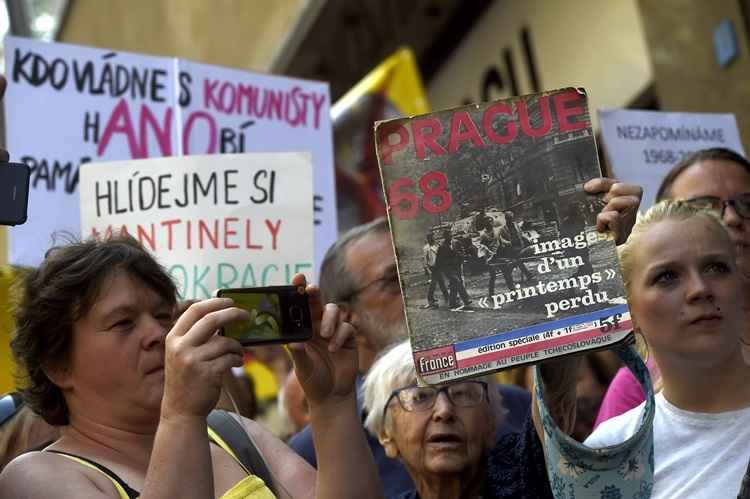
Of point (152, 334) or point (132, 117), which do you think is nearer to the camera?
point (152, 334)

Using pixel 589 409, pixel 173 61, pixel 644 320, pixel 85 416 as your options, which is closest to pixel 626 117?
pixel 589 409

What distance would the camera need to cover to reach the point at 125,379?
2424 millimetres

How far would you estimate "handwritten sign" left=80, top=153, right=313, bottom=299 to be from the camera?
12.3ft

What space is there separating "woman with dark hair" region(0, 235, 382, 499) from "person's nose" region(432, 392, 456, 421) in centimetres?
59

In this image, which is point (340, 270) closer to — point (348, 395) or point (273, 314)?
point (348, 395)

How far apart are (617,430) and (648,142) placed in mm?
2216

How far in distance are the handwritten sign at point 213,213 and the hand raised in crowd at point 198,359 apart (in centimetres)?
144

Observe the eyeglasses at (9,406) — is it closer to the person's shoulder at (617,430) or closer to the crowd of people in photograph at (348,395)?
the crowd of people in photograph at (348,395)

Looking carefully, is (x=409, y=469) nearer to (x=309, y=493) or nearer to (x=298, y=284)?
(x=309, y=493)

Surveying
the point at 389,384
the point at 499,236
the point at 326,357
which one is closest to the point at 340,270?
the point at 389,384

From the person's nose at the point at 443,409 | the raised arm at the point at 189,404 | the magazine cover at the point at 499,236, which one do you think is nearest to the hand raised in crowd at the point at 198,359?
the raised arm at the point at 189,404

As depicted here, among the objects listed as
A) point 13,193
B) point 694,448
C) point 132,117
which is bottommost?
point 694,448

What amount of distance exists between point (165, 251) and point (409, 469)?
1122 millimetres

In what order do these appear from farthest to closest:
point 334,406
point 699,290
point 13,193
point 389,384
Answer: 1. point 389,384
2. point 699,290
3. point 334,406
4. point 13,193
